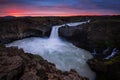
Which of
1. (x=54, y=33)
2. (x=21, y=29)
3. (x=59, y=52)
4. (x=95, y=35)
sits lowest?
(x=59, y=52)

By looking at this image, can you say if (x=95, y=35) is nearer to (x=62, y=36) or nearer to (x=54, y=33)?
(x=62, y=36)

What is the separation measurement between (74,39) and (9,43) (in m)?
16.1

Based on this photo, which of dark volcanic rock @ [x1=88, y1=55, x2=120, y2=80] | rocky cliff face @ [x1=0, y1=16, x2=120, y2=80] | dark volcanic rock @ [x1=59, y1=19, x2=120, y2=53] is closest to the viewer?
rocky cliff face @ [x1=0, y1=16, x2=120, y2=80]

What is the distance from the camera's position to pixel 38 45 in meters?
40.7

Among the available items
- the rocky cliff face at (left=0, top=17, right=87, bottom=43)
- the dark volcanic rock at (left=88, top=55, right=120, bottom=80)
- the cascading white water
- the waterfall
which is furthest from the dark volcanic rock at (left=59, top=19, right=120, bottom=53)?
the dark volcanic rock at (left=88, top=55, right=120, bottom=80)

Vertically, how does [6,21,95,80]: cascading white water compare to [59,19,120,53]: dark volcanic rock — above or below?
below

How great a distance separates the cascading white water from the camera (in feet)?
98.0

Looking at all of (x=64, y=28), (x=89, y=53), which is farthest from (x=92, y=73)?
(x=64, y=28)

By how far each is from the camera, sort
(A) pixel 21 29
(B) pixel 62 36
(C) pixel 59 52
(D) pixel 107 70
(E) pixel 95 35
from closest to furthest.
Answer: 1. (D) pixel 107 70
2. (C) pixel 59 52
3. (E) pixel 95 35
4. (B) pixel 62 36
5. (A) pixel 21 29

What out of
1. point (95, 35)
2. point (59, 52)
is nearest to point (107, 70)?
point (59, 52)

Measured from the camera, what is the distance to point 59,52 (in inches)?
1409

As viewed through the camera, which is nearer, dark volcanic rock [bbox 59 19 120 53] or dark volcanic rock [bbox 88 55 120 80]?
dark volcanic rock [bbox 88 55 120 80]

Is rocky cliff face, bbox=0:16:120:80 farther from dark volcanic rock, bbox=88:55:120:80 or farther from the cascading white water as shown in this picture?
the cascading white water

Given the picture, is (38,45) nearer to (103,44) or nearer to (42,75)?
(103,44)
